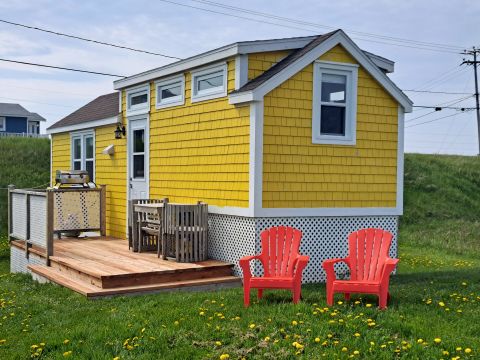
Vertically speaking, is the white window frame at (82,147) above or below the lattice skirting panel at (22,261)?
above

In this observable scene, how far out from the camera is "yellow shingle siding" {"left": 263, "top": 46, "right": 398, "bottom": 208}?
336 inches

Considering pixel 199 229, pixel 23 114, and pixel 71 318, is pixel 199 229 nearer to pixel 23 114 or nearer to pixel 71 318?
pixel 71 318

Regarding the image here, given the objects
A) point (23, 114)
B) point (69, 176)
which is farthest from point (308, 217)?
point (23, 114)

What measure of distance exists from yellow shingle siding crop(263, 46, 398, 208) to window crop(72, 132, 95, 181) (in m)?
6.73

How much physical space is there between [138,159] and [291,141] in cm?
434

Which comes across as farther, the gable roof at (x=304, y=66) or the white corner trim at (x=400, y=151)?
the white corner trim at (x=400, y=151)

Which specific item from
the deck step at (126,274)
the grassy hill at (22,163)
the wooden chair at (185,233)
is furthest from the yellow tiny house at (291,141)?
the grassy hill at (22,163)

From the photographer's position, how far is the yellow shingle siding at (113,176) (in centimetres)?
1259

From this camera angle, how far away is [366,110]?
9.27 m

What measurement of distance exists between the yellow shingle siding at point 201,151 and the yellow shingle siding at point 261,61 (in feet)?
0.87

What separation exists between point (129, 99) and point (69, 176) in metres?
2.10

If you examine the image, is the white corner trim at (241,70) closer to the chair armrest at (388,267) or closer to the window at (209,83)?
the window at (209,83)

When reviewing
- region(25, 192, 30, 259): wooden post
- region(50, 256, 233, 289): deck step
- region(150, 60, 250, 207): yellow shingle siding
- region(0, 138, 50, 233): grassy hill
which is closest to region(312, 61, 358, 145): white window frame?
region(150, 60, 250, 207): yellow shingle siding

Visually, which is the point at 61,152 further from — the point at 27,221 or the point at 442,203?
the point at 442,203
